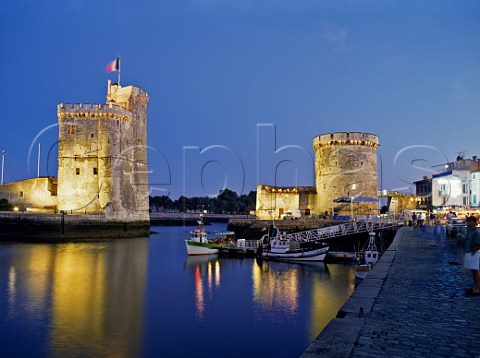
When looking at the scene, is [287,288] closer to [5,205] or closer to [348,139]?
[348,139]

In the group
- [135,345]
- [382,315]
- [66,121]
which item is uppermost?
[66,121]

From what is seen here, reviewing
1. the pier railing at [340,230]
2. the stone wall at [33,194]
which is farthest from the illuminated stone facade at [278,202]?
the stone wall at [33,194]

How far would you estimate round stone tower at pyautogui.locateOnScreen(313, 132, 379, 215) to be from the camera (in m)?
36.5

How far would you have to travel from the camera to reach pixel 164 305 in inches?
529

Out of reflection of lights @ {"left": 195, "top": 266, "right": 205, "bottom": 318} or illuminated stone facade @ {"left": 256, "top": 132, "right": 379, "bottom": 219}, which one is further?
illuminated stone facade @ {"left": 256, "top": 132, "right": 379, "bottom": 219}

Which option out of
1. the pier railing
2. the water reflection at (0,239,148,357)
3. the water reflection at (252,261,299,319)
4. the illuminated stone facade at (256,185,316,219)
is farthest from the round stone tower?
the water reflection at (0,239,148,357)

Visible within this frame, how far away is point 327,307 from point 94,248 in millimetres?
20029

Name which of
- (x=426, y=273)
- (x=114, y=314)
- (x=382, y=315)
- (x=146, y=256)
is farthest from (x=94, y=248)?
(x=382, y=315)

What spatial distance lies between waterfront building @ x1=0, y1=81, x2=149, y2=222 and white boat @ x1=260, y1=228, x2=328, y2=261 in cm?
1827

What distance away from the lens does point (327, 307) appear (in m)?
13.1

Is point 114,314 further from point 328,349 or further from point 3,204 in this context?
point 3,204

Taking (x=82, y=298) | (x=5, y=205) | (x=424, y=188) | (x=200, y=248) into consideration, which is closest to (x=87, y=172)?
(x=5, y=205)

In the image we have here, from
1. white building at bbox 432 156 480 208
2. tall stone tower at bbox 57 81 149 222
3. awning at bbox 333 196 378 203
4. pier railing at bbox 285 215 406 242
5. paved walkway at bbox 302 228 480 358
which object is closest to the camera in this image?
paved walkway at bbox 302 228 480 358

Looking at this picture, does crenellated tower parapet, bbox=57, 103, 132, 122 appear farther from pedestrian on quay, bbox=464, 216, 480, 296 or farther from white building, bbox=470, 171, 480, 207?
pedestrian on quay, bbox=464, 216, 480, 296
